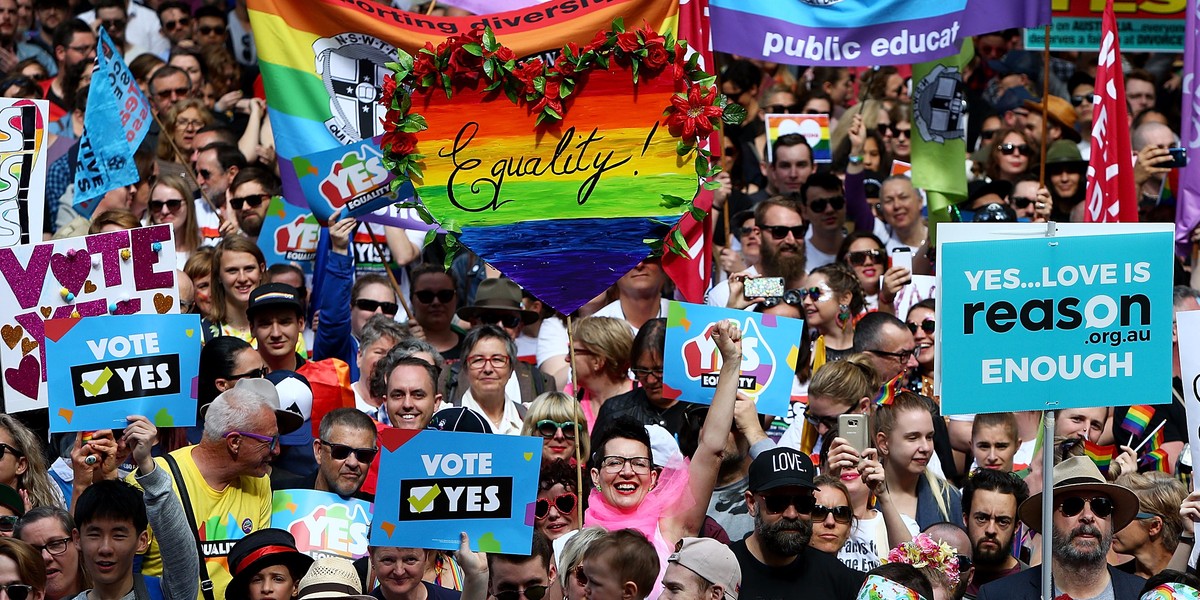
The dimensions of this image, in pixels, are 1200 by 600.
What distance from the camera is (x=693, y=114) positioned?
8359mm

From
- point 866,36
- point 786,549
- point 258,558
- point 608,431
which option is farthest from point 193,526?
point 866,36

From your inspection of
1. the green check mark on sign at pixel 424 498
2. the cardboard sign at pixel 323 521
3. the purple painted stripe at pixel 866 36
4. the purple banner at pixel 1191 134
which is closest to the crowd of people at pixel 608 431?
the cardboard sign at pixel 323 521

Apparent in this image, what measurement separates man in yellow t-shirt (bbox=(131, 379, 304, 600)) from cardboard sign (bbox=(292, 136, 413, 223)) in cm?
236

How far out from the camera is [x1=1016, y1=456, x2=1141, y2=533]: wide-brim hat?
793cm

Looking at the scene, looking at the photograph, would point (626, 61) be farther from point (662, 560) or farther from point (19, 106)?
point (19, 106)

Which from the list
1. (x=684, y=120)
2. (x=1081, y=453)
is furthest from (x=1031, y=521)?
(x=684, y=120)

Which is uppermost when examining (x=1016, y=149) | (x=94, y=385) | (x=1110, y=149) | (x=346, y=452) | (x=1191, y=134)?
(x=1016, y=149)

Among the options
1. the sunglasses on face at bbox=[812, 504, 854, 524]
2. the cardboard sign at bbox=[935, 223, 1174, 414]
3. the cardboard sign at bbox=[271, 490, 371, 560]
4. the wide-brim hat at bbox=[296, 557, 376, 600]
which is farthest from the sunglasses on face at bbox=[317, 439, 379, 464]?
the cardboard sign at bbox=[935, 223, 1174, 414]

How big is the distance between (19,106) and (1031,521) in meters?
5.33

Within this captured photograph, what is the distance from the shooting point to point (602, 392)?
9883mm

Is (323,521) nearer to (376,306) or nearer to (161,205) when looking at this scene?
(376,306)

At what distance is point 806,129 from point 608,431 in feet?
20.3

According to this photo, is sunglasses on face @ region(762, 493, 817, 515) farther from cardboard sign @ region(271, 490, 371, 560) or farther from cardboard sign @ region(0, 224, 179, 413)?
cardboard sign @ region(0, 224, 179, 413)

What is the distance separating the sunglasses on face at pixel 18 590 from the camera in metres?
7.09
